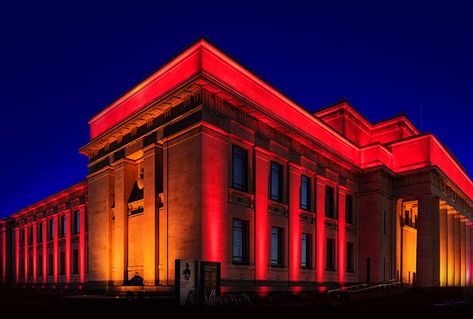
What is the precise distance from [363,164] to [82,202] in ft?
91.6

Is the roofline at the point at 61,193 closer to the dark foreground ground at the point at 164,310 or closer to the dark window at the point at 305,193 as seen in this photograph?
the dark foreground ground at the point at 164,310

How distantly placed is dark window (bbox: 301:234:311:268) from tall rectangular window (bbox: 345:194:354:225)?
24.1ft

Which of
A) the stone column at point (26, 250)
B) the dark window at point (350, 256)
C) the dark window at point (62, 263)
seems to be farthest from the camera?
the stone column at point (26, 250)

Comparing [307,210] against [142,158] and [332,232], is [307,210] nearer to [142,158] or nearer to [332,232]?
[332,232]

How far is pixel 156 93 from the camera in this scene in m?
27.7

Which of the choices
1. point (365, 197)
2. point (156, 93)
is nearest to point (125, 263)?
point (156, 93)

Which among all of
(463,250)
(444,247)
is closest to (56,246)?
(444,247)

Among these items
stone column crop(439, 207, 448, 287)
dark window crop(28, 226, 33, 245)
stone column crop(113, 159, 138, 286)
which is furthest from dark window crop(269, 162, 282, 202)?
dark window crop(28, 226, 33, 245)

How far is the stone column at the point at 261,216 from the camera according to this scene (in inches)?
1032

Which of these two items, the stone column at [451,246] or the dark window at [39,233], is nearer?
the stone column at [451,246]

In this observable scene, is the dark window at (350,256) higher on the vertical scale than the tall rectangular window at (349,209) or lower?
lower

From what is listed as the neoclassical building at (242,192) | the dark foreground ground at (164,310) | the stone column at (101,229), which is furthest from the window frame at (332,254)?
the stone column at (101,229)

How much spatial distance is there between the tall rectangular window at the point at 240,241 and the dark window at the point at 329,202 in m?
11.4

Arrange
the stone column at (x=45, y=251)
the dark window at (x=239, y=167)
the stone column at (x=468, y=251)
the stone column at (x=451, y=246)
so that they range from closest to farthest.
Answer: the dark window at (x=239, y=167)
the stone column at (x=451, y=246)
the stone column at (x=45, y=251)
the stone column at (x=468, y=251)
